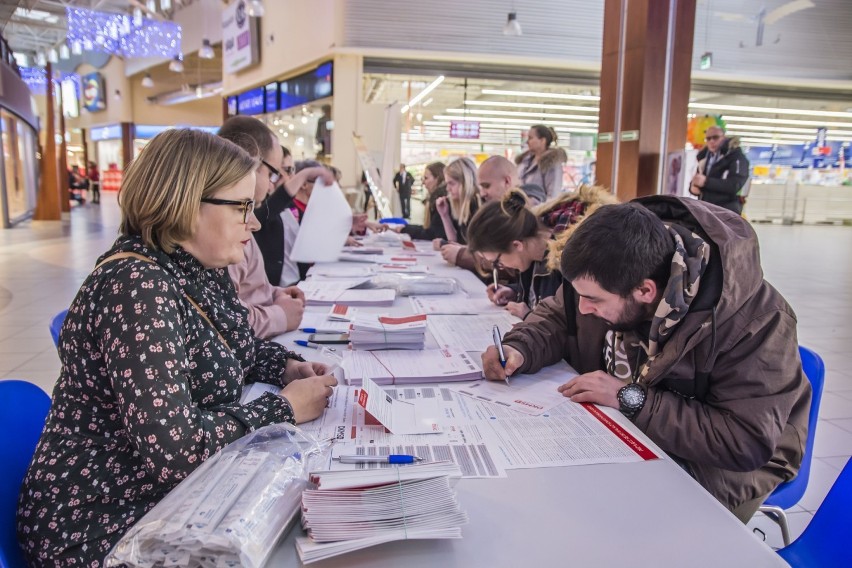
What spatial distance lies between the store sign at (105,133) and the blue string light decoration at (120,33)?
1069 centimetres

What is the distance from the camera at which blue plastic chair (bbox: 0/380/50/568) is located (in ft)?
3.31

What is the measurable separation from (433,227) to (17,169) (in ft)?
40.0

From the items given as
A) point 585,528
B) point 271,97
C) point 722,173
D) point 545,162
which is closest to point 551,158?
point 545,162

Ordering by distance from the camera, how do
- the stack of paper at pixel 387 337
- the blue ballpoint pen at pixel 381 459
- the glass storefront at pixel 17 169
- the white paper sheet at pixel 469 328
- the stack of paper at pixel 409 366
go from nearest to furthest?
1. the blue ballpoint pen at pixel 381 459
2. the stack of paper at pixel 409 366
3. the stack of paper at pixel 387 337
4. the white paper sheet at pixel 469 328
5. the glass storefront at pixel 17 169

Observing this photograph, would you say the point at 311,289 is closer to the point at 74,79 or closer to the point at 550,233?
the point at 550,233

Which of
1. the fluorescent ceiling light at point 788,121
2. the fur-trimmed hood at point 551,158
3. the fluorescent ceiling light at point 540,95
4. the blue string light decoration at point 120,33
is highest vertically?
the blue string light decoration at point 120,33

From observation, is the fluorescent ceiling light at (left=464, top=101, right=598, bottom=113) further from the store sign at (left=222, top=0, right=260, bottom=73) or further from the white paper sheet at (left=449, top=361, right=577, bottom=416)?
the white paper sheet at (left=449, top=361, right=577, bottom=416)

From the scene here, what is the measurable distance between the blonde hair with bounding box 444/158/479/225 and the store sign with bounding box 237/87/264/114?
31.5 ft

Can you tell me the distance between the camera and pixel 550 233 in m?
2.32

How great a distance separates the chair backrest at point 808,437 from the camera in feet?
5.04

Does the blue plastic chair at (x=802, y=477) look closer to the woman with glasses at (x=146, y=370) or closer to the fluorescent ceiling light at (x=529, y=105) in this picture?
the woman with glasses at (x=146, y=370)

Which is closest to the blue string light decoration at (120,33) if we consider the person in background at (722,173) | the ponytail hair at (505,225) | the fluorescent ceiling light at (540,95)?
the fluorescent ceiling light at (540,95)

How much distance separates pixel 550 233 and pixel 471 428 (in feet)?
4.13

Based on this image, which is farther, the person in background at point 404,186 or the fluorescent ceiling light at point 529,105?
the fluorescent ceiling light at point 529,105
